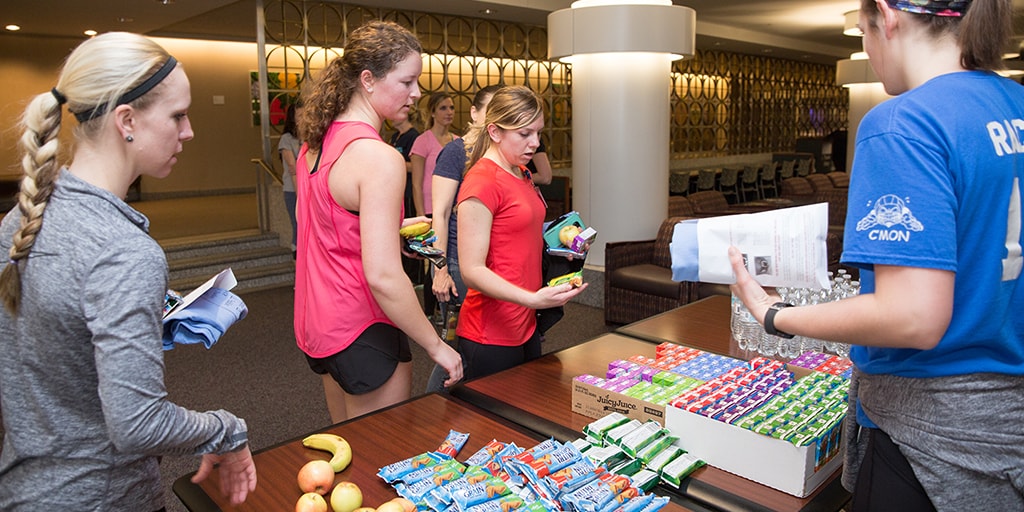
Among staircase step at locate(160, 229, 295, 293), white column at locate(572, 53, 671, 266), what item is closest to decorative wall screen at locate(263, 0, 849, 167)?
white column at locate(572, 53, 671, 266)

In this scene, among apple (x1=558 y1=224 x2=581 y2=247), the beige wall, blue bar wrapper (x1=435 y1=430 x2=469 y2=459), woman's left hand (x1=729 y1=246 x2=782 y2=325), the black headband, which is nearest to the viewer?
the black headband

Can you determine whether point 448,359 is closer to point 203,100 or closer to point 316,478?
point 316,478

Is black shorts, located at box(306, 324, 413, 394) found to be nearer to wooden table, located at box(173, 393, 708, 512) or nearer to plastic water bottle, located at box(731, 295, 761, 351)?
wooden table, located at box(173, 393, 708, 512)

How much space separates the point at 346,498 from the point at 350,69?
1032 millimetres

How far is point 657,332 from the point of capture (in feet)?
8.12

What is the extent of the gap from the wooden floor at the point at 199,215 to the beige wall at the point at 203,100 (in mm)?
393

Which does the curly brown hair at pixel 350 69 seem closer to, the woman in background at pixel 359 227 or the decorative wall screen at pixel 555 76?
the woman in background at pixel 359 227

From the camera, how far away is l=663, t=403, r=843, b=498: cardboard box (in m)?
1.38

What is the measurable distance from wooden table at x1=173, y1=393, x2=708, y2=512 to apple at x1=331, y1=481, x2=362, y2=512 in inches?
1.4

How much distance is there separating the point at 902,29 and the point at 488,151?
4.43ft

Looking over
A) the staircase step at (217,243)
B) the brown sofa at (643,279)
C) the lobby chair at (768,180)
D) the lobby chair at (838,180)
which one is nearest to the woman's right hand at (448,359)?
the brown sofa at (643,279)

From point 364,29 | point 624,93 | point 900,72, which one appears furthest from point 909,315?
point 624,93

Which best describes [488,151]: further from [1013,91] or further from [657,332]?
[1013,91]

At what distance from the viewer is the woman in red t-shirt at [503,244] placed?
6.85 ft
